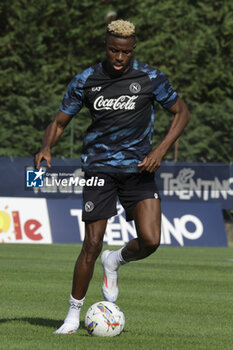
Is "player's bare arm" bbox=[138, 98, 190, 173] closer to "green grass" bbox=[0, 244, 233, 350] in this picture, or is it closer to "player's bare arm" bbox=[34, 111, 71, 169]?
"player's bare arm" bbox=[34, 111, 71, 169]

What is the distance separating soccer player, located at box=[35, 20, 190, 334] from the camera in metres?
8.08

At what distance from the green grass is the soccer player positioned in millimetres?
615

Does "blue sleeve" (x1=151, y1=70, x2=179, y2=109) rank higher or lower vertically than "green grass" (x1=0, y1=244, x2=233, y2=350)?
higher

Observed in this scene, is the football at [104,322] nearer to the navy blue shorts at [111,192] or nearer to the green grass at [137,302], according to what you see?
the green grass at [137,302]

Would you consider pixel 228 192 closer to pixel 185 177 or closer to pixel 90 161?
pixel 185 177

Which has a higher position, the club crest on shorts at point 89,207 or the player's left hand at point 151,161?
the player's left hand at point 151,161

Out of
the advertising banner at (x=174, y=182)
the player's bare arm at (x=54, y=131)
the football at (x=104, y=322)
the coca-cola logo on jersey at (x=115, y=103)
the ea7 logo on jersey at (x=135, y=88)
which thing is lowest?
the advertising banner at (x=174, y=182)

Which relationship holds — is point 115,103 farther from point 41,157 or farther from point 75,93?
point 41,157

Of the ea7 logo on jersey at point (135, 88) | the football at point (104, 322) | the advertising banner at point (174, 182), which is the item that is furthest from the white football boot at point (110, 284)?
the advertising banner at point (174, 182)

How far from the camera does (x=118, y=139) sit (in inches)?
321

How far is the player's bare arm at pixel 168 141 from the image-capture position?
8.06m

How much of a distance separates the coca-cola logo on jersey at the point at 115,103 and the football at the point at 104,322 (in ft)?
5.52

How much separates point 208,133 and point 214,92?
14.4 metres

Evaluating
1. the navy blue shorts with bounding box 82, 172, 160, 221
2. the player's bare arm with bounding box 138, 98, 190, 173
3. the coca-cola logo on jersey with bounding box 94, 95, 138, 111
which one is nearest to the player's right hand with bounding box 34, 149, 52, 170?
the navy blue shorts with bounding box 82, 172, 160, 221
